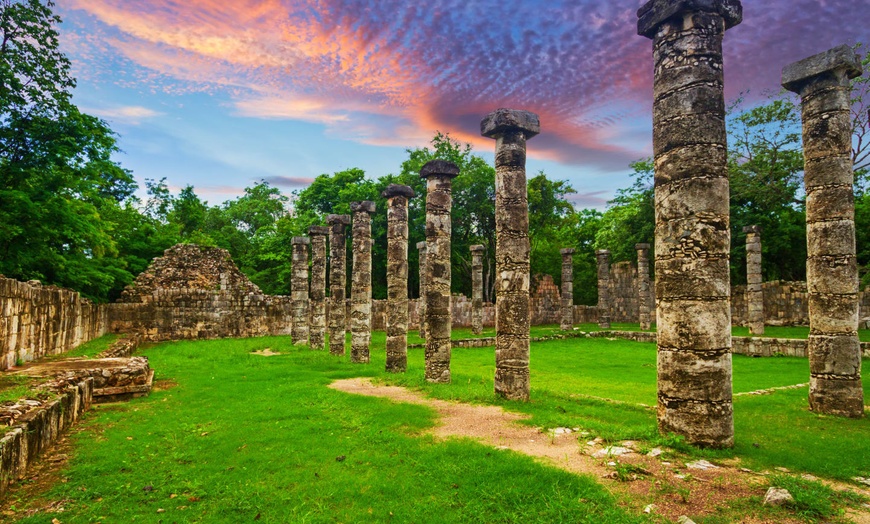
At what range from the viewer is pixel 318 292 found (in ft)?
73.1

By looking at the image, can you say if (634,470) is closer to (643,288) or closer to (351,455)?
(351,455)

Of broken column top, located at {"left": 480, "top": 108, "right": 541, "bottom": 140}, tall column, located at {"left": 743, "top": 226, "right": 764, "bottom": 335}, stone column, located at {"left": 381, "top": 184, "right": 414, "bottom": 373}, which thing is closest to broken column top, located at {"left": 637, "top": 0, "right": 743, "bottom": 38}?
broken column top, located at {"left": 480, "top": 108, "right": 541, "bottom": 140}

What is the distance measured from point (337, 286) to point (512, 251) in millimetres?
10725

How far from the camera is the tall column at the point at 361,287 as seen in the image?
1642cm

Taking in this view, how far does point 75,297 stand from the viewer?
16.3 meters

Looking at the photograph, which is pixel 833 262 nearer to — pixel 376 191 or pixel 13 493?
pixel 13 493

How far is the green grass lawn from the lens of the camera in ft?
16.1

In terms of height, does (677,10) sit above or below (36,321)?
above

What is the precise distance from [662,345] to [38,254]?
17289 mm

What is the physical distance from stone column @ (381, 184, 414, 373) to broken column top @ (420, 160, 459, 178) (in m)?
2.41

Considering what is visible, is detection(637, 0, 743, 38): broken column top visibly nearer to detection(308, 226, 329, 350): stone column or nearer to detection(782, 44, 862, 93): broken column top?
Result: detection(782, 44, 862, 93): broken column top

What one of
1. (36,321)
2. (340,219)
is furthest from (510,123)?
(36,321)

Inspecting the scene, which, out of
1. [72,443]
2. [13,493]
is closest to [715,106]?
[13,493]

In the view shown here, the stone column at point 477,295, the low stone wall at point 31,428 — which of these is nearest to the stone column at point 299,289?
the stone column at point 477,295
